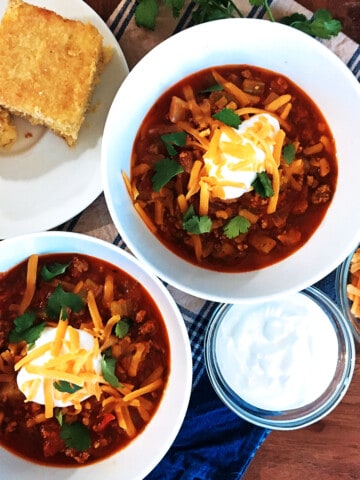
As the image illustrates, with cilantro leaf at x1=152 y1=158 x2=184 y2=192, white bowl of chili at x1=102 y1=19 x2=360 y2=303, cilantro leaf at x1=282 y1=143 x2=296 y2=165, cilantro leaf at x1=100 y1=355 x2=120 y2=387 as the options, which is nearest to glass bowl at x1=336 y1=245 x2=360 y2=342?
white bowl of chili at x1=102 y1=19 x2=360 y2=303

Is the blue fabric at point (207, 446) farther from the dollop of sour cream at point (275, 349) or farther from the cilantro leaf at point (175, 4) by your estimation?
the cilantro leaf at point (175, 4)

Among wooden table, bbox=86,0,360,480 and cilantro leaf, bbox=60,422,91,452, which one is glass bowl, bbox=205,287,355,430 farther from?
cilantro leaf, bbox=60,422,91,452

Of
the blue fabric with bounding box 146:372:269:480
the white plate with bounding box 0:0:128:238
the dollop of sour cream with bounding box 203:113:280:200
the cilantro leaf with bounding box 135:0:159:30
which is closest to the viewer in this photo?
the dollop of sour cream with bounding box 203:113:280:200

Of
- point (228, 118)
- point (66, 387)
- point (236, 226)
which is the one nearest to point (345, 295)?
point (236, 226)

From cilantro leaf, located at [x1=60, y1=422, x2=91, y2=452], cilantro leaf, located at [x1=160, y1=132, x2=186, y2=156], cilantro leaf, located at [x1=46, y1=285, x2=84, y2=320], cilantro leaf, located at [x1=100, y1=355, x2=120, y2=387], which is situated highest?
cilantro leaf, located at [x1=160, y1=132, x2=186, y2=156]

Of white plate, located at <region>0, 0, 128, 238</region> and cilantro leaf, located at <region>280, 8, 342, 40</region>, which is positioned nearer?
cilantro leaf, located at <region>280, 8, 342, 40</region>
